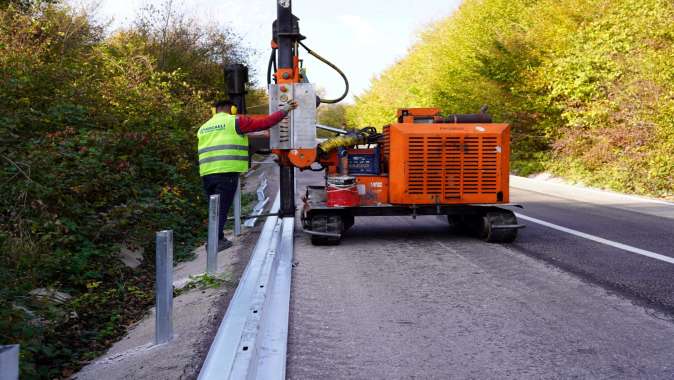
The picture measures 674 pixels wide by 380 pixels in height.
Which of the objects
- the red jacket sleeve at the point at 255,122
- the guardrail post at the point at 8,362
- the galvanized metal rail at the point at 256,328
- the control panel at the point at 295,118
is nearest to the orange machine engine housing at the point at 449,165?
the control panel at the point at 295,118

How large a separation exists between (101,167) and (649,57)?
14.3 m

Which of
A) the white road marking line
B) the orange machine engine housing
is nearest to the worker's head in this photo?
the orange machine engine housing

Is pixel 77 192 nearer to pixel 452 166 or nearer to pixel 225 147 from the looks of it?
pixel 225 147

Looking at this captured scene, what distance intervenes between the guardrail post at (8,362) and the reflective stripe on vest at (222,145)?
6.40m

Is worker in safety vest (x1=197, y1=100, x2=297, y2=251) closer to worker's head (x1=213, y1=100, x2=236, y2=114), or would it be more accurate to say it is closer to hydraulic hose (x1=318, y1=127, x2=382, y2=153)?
worker's head (x1=213, y1=100, x2=236, y2=114)

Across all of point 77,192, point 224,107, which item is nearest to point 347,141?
point 224,107

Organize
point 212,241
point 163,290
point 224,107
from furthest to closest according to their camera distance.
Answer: point 224,107, point 212,241, point 163,290

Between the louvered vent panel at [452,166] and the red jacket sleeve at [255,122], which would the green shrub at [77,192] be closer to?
the red jacket sleeve at [255,122]

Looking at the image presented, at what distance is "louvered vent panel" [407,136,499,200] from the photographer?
351 inches

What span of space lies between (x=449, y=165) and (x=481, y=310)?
149 inches

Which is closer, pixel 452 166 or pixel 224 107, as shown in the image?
pixel 224 107

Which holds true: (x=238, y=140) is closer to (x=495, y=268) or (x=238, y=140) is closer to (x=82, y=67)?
(x=495, y=268)

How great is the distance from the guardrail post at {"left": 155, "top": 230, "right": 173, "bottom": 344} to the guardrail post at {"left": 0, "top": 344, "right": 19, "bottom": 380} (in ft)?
7.80

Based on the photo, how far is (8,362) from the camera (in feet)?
7.20
